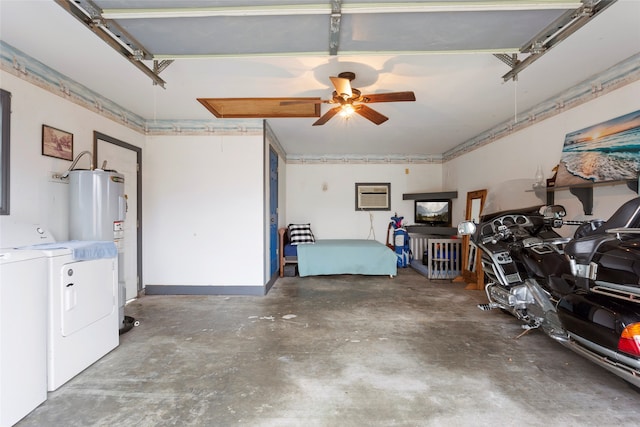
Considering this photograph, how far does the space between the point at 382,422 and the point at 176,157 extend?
13.7 ft

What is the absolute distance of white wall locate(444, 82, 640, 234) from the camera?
248 centimetres

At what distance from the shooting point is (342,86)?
2.39m

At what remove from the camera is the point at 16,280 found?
162cm

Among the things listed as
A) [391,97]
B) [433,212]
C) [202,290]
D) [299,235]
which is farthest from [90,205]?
[433,212]

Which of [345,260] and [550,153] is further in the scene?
[345,260]

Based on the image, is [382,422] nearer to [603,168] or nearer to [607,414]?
[607,414]

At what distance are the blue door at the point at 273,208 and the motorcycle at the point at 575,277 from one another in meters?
3.03

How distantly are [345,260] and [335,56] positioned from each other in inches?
141

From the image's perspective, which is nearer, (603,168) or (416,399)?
(416,399)

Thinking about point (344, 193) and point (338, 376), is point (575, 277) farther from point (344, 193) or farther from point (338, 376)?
point (344, 193)

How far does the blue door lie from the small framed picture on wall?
100 inches

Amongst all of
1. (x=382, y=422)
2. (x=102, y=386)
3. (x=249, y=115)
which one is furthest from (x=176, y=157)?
(x=382, y=422)

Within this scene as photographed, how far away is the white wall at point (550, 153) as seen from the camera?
248cm

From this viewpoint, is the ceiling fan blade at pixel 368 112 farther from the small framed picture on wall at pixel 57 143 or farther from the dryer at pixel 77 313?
the small framed picture on wall at pixel 57 143
